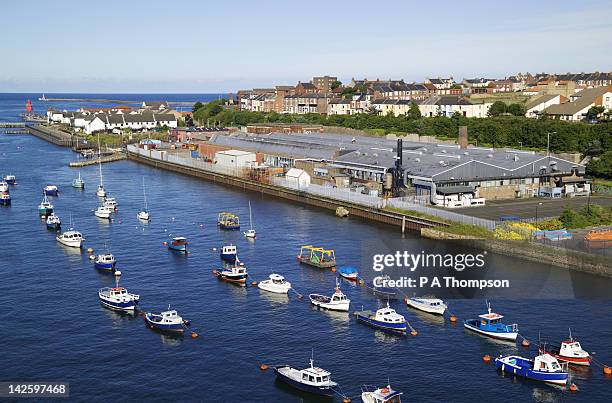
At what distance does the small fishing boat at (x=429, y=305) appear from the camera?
34281 millimetres

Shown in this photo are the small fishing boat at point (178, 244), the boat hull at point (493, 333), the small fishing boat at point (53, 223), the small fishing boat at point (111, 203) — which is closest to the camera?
the boat hull at point (493, 333)

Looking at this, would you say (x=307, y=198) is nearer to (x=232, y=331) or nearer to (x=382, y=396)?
(x=232, y=331)

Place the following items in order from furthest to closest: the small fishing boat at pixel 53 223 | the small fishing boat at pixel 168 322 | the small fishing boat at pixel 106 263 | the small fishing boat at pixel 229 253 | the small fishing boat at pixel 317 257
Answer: the small fishing boat at pixel 53 223 < the small fishing boat at pixel 229 253 < the small fishing boat at pixel 317 257 < the small fishing boat at pixel 106 263 < the small fishing boat at pixel 168 322

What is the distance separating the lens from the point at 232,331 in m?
32.2

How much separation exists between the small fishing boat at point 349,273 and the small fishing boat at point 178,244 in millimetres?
11470

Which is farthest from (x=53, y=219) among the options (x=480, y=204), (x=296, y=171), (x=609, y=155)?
(x=609, y=155)

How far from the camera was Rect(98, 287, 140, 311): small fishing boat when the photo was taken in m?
34.9

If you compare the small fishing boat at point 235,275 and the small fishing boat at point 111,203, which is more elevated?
the small fishing boat at point 111,203

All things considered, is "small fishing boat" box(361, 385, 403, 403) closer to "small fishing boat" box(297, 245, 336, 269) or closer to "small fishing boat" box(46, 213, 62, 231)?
"small fishing boat" box(297, 245, 336, 269)

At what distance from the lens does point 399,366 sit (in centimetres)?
2867

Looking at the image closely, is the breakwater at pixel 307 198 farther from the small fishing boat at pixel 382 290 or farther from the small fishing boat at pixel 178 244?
the small fishing boat at pixel 178 244

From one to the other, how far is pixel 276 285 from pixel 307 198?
94.9ft

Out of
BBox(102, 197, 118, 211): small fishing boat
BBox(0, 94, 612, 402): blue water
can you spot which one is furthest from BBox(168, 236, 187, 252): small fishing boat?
→ BBox(102, 197, 118, 211): small fishing boat

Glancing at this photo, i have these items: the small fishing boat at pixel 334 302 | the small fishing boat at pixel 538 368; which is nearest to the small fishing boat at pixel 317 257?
the small fishing boat at pixel 334 302
